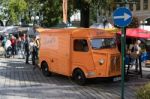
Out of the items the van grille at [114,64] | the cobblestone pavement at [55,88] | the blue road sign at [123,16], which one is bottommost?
the cobblestone pavement at [55,88]

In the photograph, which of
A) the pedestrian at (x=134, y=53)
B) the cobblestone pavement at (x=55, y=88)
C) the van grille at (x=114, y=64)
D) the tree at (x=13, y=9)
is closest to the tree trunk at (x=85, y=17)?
the pedestrian at (x=134, y=53)

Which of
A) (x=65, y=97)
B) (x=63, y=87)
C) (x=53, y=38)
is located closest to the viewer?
(x=65, y=97)

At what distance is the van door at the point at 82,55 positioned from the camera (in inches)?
698

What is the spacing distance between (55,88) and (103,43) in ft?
9.52

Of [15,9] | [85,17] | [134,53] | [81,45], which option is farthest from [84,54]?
[15,9]

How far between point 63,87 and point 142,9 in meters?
51.6

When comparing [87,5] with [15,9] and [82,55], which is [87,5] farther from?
[15,9]

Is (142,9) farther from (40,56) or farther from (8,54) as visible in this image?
(40,56)

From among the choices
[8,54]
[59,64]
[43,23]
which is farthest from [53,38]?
[43,23]

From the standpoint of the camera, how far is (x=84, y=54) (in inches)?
713

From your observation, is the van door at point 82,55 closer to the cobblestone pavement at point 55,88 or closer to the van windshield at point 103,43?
the van windshield at point 103,43

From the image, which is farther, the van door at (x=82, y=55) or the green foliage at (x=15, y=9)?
the green foliage at (x=15, y=9)

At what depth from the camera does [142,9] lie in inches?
2648

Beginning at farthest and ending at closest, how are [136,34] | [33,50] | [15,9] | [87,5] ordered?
1. [15,9]
2. [87,5]
3. [33,50]
4. [136,34]
